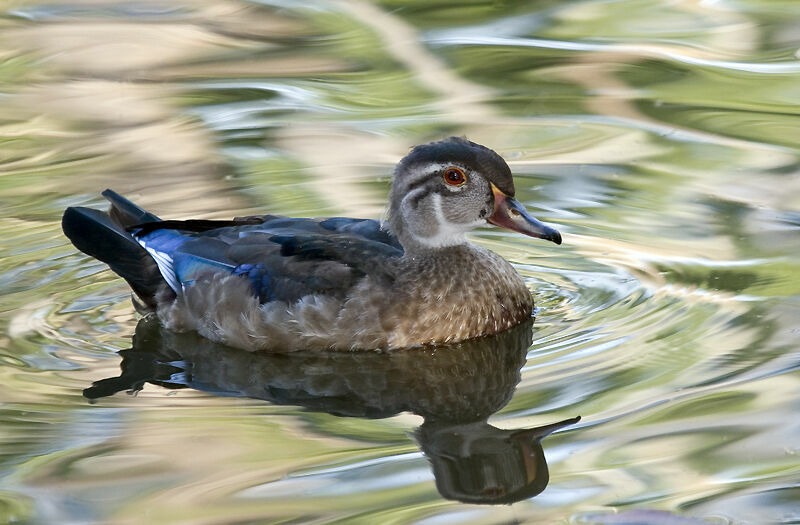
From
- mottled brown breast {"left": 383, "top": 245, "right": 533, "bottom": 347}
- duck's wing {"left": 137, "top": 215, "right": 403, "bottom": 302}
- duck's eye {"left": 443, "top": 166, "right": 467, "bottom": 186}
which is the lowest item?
mottled brown breast {"left": 383, "top": 245, "right": 533, "bottom": 347}

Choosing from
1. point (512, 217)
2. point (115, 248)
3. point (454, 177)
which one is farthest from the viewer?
point (115, 248)

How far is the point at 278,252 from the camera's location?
8172 mm

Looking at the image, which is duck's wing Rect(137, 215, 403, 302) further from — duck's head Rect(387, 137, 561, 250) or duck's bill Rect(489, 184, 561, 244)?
duck's bill Rect(489, 184, 561, 244)

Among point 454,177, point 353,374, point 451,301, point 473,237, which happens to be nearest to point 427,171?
point 454,177

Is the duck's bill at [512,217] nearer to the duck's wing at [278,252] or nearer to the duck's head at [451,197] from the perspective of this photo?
the duck's head at [451,197]

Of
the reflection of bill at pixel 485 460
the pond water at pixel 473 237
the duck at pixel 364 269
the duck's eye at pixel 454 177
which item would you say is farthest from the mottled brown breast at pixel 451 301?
the reflection of bill at pixel 485 460

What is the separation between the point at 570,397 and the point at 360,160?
170 inches

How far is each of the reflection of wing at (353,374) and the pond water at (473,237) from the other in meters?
0.02

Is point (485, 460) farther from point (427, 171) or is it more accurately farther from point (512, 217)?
point (427, 171)

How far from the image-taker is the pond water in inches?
238

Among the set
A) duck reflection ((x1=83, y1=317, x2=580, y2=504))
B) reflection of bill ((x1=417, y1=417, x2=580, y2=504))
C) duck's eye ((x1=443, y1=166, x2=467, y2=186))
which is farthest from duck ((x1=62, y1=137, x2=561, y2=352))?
reflection of bill ((x1=417, y1=417, x2=580, y2=504))

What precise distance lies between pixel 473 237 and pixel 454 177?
156 cm

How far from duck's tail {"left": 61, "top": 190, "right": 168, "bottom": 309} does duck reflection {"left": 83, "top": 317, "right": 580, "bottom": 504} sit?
223 millimetres

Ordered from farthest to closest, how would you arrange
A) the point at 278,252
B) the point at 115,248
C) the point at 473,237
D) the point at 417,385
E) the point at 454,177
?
1. the point at 473,237
2. the point at 115,248
3. the point at 278,252
4. the point at 454,177
5. the point at 417,385
